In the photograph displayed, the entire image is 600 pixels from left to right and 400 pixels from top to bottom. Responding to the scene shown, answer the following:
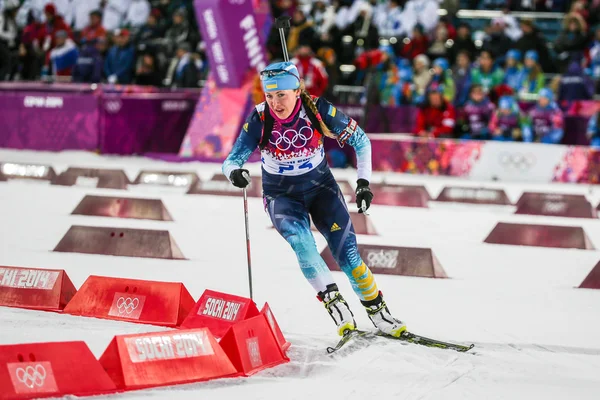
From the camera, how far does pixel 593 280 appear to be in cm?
931

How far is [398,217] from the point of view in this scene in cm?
A: 1366

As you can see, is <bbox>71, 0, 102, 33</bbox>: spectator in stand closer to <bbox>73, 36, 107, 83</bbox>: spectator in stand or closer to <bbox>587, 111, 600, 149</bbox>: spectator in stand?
<bbox>73, 36, 107, 83</bbox>: spectator in stand

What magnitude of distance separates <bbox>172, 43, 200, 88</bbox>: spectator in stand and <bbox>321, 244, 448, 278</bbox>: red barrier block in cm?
1299

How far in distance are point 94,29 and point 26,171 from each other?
8562mm

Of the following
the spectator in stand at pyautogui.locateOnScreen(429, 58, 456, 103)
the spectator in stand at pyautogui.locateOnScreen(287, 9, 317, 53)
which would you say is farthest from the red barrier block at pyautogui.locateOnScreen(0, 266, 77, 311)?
the spectator in stand at pyautogui.locateOnScreen(287, 9, 317, 53)

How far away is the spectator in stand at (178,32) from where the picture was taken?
2299 centimetres

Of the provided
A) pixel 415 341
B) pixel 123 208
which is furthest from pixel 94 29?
pixel 415 341

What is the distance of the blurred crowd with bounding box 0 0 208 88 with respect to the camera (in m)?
22.3

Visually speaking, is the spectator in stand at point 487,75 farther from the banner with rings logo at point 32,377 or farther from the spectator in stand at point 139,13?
the banner with rings logo at point 32,377

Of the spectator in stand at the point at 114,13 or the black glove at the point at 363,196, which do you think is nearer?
the black glove at the point at 363,196

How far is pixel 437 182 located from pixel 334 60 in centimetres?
392

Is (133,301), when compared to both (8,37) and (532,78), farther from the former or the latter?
(8,37)

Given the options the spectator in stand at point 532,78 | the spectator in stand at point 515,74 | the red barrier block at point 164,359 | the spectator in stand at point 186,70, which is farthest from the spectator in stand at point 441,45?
the red barrier block at point 164,359

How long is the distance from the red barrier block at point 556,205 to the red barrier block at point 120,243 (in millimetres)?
6373
